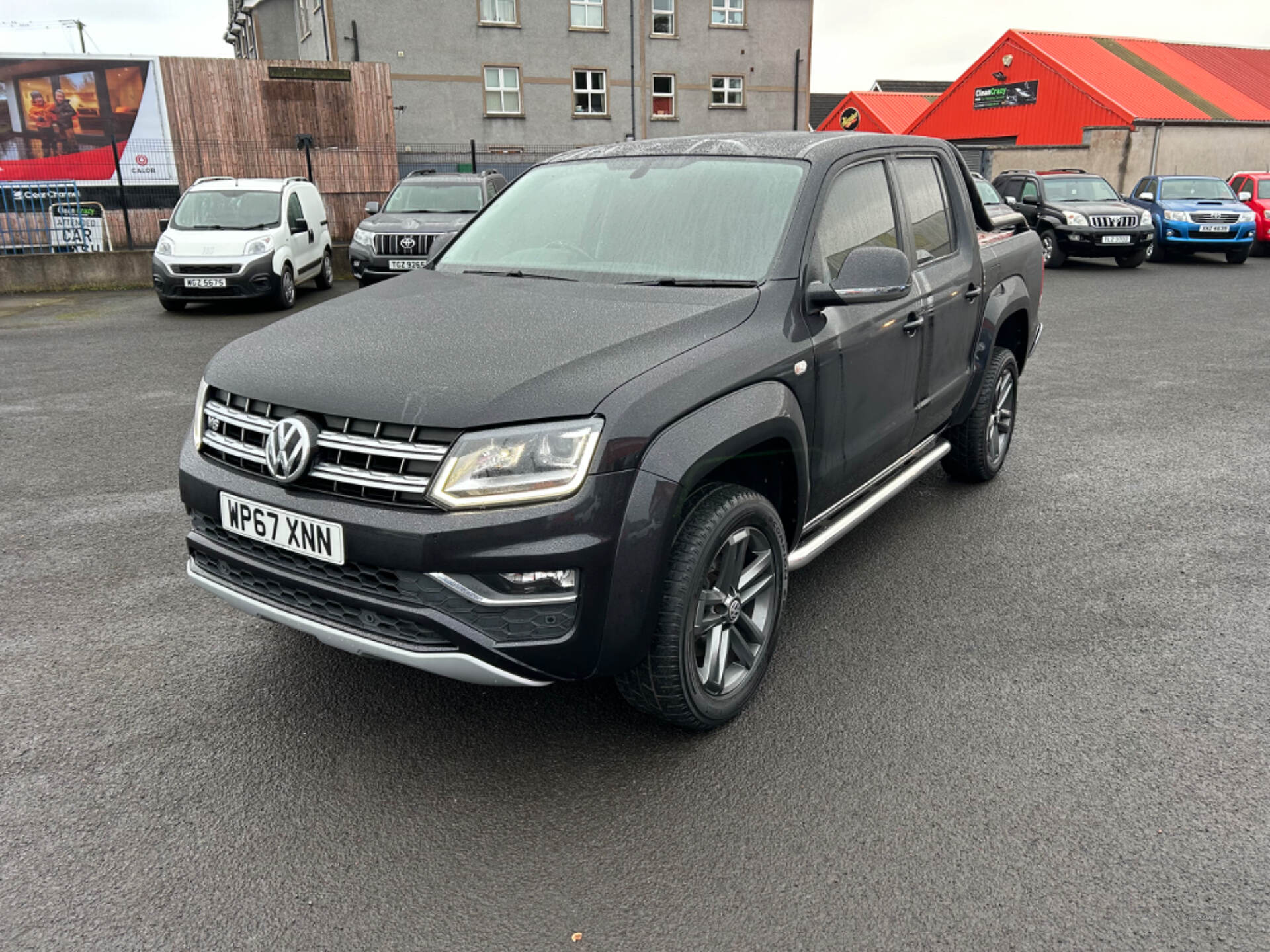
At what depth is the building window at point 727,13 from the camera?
3434 centimetres

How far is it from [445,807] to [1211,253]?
960 inches

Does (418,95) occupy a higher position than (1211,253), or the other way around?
(418,95)

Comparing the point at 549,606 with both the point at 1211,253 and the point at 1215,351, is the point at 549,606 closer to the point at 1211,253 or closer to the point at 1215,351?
the point at 1215,351

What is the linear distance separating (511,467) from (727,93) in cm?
3583

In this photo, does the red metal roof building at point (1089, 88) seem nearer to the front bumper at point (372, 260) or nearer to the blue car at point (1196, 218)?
the blue car at point (1196, 218)

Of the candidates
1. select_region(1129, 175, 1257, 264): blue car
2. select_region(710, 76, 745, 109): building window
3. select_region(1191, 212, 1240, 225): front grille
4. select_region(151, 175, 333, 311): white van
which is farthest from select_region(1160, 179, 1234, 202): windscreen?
select_region(710, 76, 745, 109): building window

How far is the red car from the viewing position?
20844 millimetres

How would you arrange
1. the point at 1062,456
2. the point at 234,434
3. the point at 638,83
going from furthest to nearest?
the point at 638,83 < the point at 1062,456 < the point at 234,434

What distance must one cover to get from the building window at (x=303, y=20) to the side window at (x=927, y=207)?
1326 inches

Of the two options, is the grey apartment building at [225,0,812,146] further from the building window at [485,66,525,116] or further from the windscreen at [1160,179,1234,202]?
the windscreen at [1160,179,1234,202]

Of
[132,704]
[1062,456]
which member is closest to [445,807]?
[132,704]

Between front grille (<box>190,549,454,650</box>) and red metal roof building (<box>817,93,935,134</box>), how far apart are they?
1907 inches

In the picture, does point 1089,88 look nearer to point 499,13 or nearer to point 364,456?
point 499,13

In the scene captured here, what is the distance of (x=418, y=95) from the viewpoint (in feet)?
103
